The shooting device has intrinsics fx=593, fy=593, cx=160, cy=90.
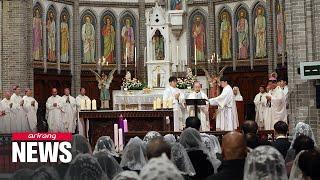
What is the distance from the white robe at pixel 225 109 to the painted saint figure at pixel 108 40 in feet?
38.4

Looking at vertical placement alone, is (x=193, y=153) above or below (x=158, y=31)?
below

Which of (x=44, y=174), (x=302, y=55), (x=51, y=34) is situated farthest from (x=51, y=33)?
(x=44, y=174)

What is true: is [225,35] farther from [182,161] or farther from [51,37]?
[182,161]

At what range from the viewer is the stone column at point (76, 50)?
88.9 feet

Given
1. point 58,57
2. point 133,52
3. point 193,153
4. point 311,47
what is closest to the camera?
point 193,153

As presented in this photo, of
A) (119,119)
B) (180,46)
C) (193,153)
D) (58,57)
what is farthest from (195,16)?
(193,153)

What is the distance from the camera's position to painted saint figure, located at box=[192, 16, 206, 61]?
28.2m

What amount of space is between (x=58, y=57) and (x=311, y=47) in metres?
14.2

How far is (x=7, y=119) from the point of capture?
20484 mm

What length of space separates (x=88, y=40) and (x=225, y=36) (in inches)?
253

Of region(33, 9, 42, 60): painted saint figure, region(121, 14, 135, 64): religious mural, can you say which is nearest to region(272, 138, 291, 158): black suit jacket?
region(33, 9, 42, 60): painted saint figure

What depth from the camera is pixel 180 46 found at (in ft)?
91.1

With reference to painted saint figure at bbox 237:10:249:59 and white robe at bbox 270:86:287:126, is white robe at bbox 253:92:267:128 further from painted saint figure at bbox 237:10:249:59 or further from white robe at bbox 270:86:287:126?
painted saint figure at bbox 237:10:249:59

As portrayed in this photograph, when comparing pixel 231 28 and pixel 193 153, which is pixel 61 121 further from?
pixel 193 153
